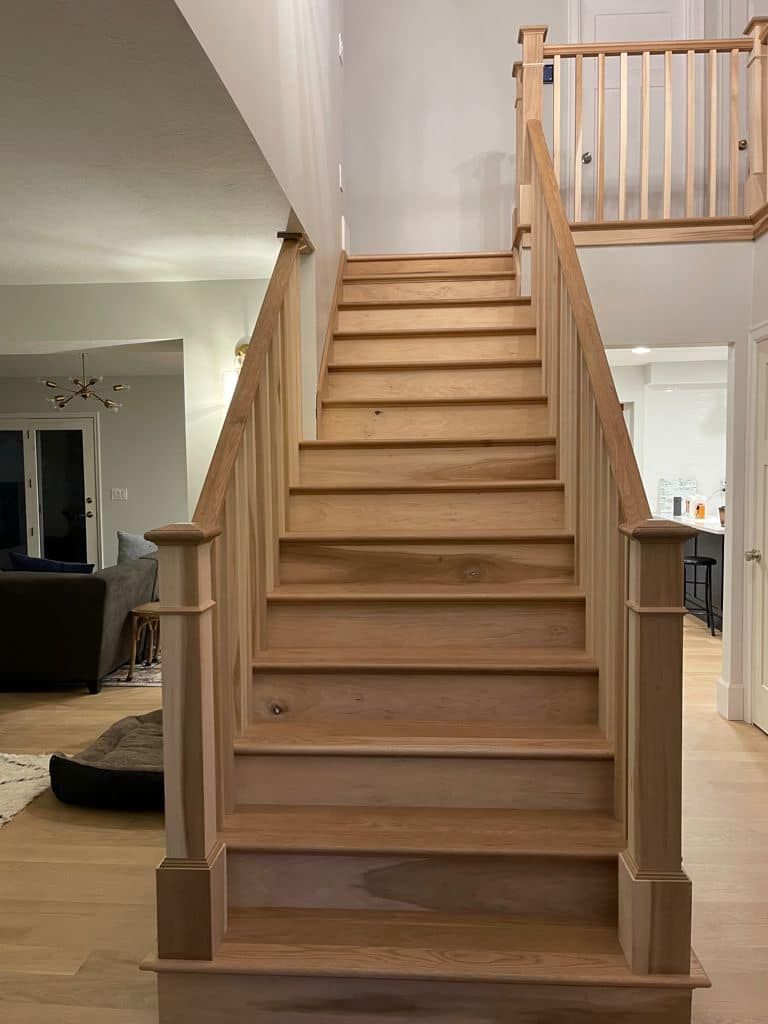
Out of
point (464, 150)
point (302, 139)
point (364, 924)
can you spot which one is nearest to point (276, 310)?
point (302, 139)

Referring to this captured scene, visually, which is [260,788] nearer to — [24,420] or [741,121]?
[741,121]

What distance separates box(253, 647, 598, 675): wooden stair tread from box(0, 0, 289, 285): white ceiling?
163 centimetres

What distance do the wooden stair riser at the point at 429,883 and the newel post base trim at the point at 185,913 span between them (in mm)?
167

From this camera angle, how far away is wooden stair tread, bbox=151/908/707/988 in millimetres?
1899

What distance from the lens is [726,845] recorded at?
115 inches

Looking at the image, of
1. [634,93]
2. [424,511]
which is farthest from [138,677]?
[634,93]

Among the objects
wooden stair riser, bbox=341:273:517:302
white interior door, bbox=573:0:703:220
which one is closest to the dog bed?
wooden stair riser, bbox=341:273:517:302

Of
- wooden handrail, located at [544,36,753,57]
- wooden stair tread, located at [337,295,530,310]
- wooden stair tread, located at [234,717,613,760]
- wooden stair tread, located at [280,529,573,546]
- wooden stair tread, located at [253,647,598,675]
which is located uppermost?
wooden handrail, located at [544,36,753,57]

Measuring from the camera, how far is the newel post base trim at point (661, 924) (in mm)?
1896

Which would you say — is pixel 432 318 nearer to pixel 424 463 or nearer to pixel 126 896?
pixel 424 463

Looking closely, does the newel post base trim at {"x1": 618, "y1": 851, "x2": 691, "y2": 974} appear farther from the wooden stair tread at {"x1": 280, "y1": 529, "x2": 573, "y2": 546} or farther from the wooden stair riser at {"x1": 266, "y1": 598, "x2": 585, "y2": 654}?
the wooden stair tread at {"x1": 280, "y1": 529, "x2": 573, "y2": 546}

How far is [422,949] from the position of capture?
1982mm

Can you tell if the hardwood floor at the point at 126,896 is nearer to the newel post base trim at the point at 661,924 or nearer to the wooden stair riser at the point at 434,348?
the newel post base trim at the point at 661,924

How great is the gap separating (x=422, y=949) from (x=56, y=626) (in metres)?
3.60
